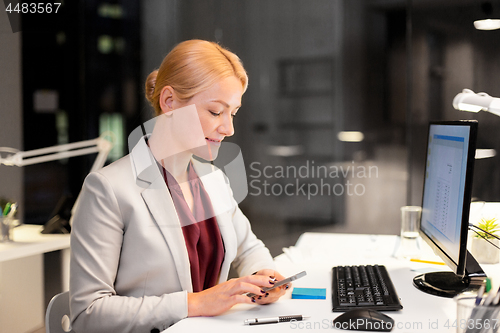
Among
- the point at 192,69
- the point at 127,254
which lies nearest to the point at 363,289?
the point at 127,254

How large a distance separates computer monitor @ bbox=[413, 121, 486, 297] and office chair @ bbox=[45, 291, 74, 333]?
0.90 metres

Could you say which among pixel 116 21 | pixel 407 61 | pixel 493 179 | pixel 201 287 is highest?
pixel 116 21

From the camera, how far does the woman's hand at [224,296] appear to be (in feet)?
3.19

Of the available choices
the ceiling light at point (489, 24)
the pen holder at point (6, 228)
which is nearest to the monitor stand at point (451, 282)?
the ceiling light at point (489, 24)

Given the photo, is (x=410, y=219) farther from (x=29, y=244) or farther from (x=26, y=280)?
(x=26, y=280)

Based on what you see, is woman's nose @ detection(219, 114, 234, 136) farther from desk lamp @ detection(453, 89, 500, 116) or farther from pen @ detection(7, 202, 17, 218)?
pen @ detection(7, 202, 17, 218)

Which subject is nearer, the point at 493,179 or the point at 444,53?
the point at 493,179

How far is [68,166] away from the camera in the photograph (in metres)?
2.80

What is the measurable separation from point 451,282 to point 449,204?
0.75 ft

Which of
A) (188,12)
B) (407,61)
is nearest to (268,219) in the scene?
(407,61)

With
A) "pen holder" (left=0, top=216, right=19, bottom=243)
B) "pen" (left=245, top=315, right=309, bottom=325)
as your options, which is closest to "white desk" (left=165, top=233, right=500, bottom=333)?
"pen" (left=245, top=315, right=309, bottom=325)

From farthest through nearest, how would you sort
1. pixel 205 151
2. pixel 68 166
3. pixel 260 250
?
pixel 68 166 → pixel 260 250 → pixel 205 151

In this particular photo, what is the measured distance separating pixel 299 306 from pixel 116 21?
2536mm

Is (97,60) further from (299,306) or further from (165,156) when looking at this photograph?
(299,306)
